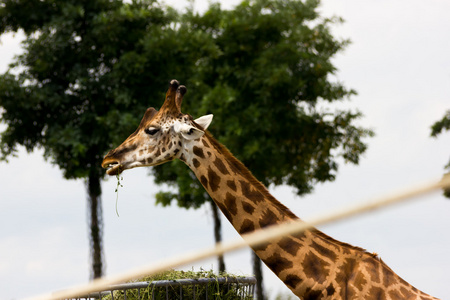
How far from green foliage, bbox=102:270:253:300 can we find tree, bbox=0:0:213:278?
10.4m

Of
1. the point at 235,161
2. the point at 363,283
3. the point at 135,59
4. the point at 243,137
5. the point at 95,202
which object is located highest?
the point at 135,59

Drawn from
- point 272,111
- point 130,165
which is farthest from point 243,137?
point 130,165

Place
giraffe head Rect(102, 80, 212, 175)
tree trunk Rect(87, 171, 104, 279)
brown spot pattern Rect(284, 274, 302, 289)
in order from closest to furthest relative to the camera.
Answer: brown spot pattern Rect(284, 274, 302, 289) < giraffe head Rect(102, 80, 212, 175) < tree trunk Rect(87, 171, 104, 279)

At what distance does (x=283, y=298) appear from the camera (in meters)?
12.0

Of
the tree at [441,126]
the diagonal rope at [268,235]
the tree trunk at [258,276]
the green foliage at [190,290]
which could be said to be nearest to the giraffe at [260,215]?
the green foliage at [190,290]

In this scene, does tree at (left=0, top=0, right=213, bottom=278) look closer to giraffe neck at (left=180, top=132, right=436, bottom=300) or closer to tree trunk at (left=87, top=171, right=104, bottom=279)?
tree trunk at (left=87, top=171, right=104, bottom=279)

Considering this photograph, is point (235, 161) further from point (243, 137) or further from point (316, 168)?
point (316, 168)

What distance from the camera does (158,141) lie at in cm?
578

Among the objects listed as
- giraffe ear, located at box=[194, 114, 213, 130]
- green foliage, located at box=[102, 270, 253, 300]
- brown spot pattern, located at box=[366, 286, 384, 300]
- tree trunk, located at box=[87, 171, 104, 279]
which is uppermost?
tree trunk, located at box=[87, 171, 104, 279]

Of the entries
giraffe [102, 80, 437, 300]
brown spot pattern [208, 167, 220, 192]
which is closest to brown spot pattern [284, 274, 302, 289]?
giraffe [102, 80, 437, 300]

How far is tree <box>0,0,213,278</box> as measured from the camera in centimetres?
1602

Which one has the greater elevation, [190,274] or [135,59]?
[135,59]

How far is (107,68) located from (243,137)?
4538 mm

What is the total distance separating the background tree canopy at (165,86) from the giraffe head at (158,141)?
9475mm
